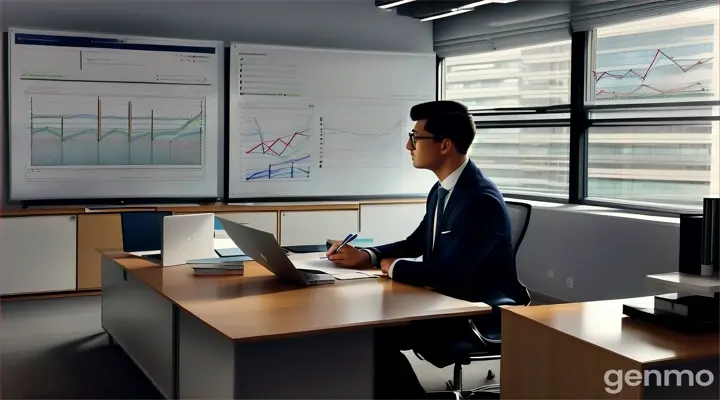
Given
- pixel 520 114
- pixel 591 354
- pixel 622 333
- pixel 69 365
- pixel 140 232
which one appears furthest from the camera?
pixel 520 114

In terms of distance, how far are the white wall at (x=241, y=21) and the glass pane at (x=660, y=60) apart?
2.23 meters

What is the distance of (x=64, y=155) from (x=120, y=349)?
6.62 ft

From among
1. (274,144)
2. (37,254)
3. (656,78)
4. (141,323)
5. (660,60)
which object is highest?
(660,60)

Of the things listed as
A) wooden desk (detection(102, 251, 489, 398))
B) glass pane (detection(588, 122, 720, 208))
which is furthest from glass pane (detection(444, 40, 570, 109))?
wooden desk (detection(102, 251, 489, 398))

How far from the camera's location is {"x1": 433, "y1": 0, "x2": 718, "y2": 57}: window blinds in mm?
5199

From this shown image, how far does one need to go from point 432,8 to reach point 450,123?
3.85 meters

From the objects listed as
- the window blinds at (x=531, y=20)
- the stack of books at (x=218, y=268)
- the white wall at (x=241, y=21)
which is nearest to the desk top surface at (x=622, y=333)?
the stack of books at (x=218, y=268)

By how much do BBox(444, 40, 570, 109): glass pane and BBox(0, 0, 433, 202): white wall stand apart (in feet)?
1.74

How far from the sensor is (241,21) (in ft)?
22.1

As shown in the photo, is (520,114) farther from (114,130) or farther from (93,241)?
(93,241)

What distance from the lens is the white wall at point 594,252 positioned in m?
4.93

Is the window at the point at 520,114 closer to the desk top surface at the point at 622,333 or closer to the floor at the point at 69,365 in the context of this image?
the floor at the point at 69,365

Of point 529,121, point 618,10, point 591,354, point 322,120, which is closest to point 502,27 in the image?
point 529,121

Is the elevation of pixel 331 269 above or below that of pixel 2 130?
below
